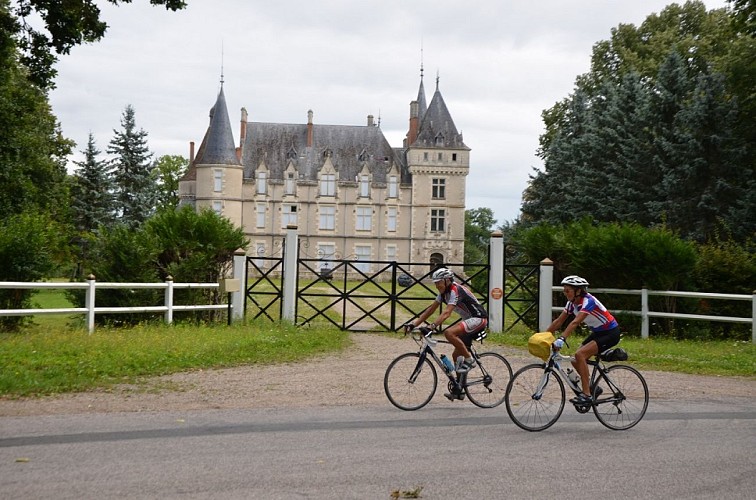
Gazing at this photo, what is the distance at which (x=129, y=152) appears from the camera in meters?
62.6

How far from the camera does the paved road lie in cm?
629

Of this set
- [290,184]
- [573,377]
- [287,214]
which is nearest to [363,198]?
[290,184]

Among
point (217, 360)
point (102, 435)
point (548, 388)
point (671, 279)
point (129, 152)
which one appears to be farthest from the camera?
point (129, 152)

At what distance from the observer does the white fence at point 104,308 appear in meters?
15.5

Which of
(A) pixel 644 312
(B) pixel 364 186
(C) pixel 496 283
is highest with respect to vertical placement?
(B) pixel 364 186

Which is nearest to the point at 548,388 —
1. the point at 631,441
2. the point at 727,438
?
the point at 631,441

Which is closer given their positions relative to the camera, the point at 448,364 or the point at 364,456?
the point at 364,456

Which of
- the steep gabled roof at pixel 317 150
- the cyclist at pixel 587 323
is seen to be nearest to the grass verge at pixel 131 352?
the cyclist at pixel 587 323

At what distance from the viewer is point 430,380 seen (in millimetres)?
10180

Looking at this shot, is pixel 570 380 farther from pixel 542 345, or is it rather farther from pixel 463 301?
pixel 463 301

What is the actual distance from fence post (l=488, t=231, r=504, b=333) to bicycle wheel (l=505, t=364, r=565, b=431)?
1184cm

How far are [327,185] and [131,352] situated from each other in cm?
6295

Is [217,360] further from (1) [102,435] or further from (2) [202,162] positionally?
(2) [202,162]

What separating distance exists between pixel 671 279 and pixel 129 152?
50.3 meters
